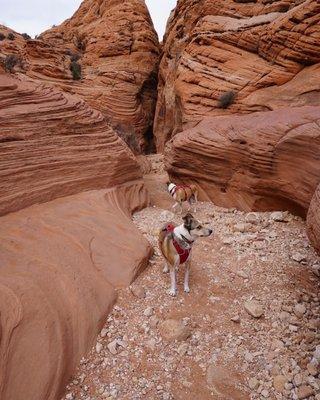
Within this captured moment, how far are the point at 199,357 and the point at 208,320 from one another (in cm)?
58

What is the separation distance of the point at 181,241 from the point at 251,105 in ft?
22.8

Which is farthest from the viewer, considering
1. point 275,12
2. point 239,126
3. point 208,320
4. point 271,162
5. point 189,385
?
point 275,12

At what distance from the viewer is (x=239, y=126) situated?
785 centimetres

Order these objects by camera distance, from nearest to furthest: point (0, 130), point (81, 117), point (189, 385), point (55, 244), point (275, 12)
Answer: point (189, 385), point (55, 244), point (0, 130), point (81, 117), point (275, 12)

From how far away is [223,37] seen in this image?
460 inches

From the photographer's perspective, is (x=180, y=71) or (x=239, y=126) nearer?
(x=239, y=126)

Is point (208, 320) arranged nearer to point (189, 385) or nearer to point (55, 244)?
point (189, 385)

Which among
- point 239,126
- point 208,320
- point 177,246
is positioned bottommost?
point 208,320

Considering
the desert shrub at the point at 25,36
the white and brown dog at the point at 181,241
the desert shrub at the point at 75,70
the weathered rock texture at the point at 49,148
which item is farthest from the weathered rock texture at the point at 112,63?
the white and brown dog at the point at 181,241

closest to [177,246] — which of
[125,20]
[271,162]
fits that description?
[271,162]

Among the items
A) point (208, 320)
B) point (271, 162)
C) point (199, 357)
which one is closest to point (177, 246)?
point (208, 320)

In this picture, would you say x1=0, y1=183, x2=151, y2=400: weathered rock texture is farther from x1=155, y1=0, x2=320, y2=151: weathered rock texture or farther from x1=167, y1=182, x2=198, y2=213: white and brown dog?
x1=155, y1=0, x2=320, y2=151: weathered rock texture

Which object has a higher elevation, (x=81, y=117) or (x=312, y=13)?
(x=312, y=13)

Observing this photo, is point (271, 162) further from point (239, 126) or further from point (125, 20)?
point (125, 20)
